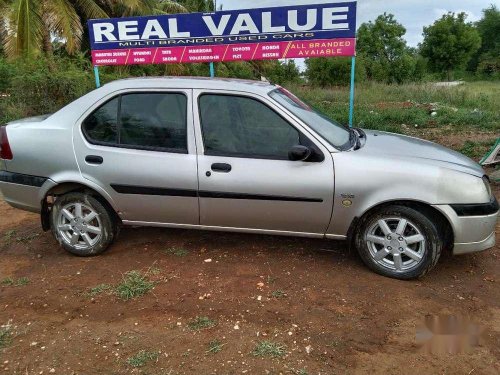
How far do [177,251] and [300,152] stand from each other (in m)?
1.65

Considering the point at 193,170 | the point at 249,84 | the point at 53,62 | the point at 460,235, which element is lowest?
the point at 460,235

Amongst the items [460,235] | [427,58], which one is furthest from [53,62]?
[427,58]

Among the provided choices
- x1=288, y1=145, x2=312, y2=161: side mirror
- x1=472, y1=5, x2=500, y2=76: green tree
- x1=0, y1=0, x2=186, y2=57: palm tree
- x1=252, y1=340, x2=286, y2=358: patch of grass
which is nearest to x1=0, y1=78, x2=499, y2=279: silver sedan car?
x1=288, y1=145, x2=312, y2=161: side mirror

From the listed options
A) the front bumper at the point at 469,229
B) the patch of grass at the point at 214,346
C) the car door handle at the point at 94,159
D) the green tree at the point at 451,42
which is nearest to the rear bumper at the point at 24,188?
the car door handle at the point at 94,159

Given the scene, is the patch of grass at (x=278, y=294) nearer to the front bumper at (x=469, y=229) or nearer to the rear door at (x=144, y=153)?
the rear door at (x=144, y=153)

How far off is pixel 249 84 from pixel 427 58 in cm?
5254

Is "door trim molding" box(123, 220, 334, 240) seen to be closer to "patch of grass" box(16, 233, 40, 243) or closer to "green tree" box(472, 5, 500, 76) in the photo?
"patch of grass" box(16, 233, 40, 243)

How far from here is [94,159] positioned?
4.00 meters

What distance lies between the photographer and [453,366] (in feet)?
8.93

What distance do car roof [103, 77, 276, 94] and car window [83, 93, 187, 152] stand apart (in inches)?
3.6

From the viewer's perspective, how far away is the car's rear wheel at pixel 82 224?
4.16 metres

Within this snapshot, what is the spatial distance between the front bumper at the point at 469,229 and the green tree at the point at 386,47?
3776 centimetres

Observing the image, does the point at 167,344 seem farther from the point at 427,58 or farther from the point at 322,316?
the point at 427,58

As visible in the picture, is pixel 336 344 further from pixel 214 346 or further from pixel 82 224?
pixel 82 224
